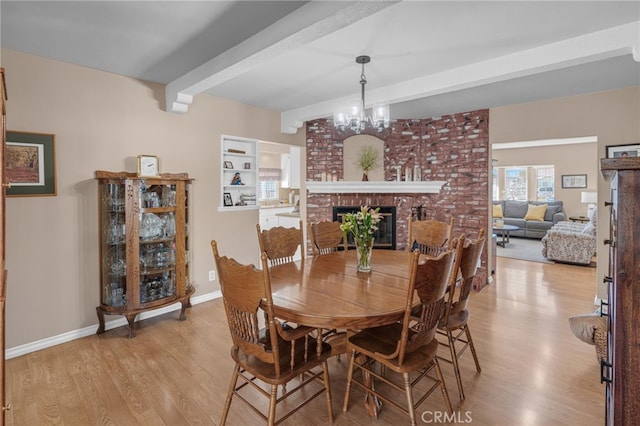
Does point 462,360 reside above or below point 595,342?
below

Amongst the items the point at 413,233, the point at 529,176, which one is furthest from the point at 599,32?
the point at 529,176

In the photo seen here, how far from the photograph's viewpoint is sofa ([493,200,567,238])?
8305mm

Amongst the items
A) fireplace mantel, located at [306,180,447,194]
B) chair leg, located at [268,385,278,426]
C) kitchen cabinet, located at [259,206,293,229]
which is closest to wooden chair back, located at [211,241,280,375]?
chair leg, located at [268,385,278,426]

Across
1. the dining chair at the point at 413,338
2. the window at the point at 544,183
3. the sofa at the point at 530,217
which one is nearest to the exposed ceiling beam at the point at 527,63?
the dining chair at the point at 413,338

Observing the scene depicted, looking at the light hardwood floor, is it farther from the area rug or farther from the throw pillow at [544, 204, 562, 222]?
the throw pillow at [544, 204, 562, 222]

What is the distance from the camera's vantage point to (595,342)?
6.31 feet

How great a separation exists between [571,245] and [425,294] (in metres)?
5.59

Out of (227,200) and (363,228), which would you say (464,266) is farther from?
(227,200)

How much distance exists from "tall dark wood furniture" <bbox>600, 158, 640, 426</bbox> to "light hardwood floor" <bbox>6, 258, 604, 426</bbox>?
1.14 metres

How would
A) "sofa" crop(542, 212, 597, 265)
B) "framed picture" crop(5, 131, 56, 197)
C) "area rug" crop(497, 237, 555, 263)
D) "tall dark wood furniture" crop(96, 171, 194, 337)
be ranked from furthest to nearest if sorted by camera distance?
"area rug" crop(497, 237, 555, 263) → "sofa" crop(542, 212, 597, 265) → "tall dark wood furniture" crop(96, 171, 194, 337) → "framed picture" crop(5, 131, 56, 197)

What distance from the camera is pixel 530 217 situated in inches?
337

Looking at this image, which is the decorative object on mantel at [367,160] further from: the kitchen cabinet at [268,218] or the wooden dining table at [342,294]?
the wooden dining table at [342,294]

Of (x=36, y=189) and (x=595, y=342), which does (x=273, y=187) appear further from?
(x=595, y=342)

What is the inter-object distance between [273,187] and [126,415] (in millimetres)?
6484
